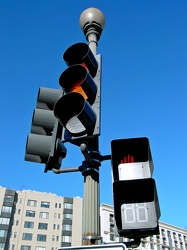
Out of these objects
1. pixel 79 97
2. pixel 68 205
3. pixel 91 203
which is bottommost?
pixel 91 203

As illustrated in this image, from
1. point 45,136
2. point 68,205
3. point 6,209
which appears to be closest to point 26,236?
point 6,209

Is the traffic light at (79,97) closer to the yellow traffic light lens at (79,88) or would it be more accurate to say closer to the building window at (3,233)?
the yellow traffic light lens at (79,88)

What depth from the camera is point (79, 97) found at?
266cm

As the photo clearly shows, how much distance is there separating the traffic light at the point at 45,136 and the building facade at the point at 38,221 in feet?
188

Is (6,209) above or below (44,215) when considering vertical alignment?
above

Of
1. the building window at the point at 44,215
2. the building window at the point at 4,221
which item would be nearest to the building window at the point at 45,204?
the building window at the point at 44,215

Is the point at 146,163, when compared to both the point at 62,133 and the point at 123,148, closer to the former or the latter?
the point at 123,148

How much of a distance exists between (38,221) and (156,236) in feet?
116

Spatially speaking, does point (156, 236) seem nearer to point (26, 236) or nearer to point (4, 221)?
point (26, 236)

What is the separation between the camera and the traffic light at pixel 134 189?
2.26 metres

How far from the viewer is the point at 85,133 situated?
2693 mm

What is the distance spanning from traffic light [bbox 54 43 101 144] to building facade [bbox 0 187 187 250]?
57611 mm

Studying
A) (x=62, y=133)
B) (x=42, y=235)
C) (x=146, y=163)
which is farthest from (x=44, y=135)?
(x=42, y=235)

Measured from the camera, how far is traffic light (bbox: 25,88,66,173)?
282 centimetres
